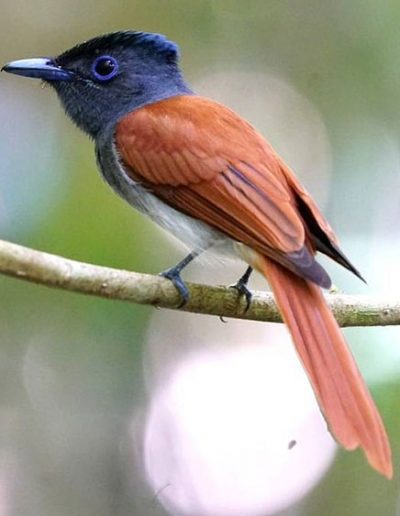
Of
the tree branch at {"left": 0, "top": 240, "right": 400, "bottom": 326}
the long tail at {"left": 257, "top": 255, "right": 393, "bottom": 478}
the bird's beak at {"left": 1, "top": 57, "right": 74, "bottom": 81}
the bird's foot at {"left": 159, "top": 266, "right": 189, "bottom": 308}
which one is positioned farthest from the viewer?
the bird's beak at {"left": 1, "top": 57, "right": 74, "bottom": 81}

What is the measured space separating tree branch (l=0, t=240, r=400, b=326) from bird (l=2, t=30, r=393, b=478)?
63mm

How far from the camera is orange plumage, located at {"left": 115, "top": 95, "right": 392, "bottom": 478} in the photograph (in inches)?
111

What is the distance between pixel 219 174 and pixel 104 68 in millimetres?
794

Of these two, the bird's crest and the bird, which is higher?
the bird's crest

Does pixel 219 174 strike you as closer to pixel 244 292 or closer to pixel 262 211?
pixel 262 211

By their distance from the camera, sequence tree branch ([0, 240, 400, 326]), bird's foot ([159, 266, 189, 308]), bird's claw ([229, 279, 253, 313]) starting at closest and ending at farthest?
tree branch ([0, 240, 400, 326]) → bird's foot ([159, 266, 189, 308]) → bird's claw ([229, 279, 253, 313])

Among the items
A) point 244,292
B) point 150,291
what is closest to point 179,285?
point 150,291

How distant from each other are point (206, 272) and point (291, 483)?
3.47ft

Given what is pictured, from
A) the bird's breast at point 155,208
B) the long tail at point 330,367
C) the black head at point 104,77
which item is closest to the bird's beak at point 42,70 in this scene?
the black head at point 104,77

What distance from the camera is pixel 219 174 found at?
330cm

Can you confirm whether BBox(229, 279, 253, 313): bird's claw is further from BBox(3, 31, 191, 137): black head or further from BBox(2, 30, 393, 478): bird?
BBox(3, 31, 191, 137): black head

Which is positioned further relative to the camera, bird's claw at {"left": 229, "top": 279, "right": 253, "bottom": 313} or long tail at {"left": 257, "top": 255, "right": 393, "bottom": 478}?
bird's claw at {"left": 229, "top": 279, "right": 253, "bottom": 313}

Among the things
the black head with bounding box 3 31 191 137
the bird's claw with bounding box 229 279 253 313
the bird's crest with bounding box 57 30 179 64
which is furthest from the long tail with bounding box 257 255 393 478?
the bird's crest with bounding box 57 30 179 64

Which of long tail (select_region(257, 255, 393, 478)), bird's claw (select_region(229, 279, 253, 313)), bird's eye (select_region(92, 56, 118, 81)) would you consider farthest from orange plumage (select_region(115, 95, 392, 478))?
bird's eye (select_region(92, 56, 118, 81))
